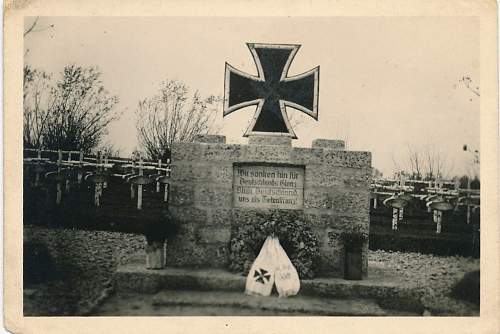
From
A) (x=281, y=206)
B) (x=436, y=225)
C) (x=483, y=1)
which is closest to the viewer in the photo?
(x=483, y=1)

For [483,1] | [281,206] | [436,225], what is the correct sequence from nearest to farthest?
[483,1]
[281,206]
[436,225]

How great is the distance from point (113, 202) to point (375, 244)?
13.5ft

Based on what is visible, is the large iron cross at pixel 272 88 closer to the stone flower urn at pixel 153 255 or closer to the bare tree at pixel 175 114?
the bare tree at pixel 175 114

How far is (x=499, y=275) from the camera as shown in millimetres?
6375

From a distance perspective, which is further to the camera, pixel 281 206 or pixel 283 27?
pixel 281 206

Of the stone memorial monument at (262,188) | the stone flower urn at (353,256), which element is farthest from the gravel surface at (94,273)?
the stone memorial monument at (262,188)

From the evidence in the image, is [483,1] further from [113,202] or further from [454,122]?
[113,202]

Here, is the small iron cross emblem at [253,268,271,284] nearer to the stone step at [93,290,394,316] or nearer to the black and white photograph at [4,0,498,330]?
the black and white photograph at [4,0,498,330]

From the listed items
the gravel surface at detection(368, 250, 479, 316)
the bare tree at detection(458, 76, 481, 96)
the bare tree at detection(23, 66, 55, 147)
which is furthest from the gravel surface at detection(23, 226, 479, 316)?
the bare tree at detection(458, 76, 481, 96)

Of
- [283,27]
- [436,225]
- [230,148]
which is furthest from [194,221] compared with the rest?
[436,225]

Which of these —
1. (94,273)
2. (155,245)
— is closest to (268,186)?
(155,245)

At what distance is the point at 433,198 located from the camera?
8125mm

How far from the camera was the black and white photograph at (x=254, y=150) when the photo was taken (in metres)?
6.35

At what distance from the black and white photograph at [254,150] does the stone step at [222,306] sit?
0.02 m
